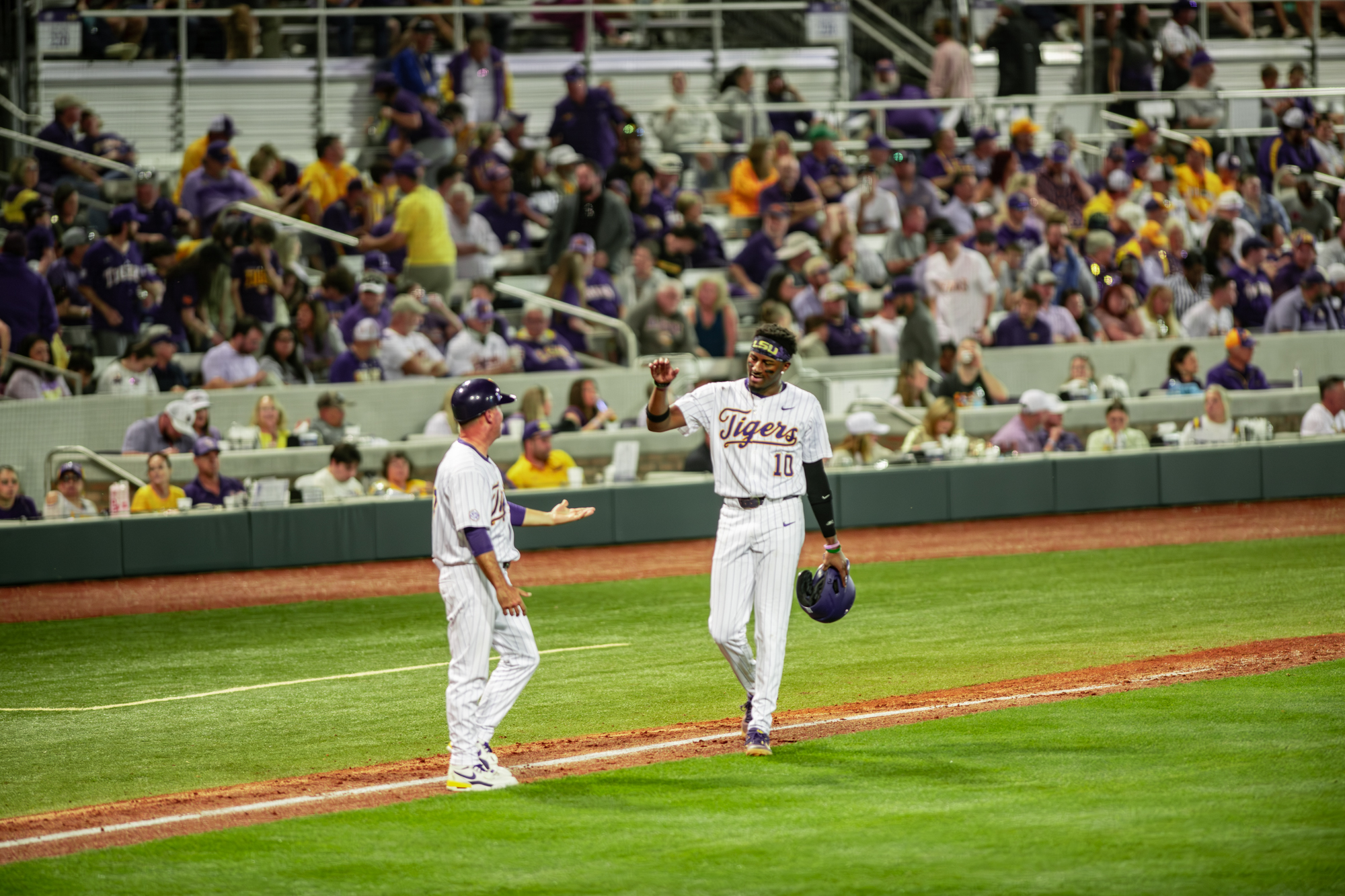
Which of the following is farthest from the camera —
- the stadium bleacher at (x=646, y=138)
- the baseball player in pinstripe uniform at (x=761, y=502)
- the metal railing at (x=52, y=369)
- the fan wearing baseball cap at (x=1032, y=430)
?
the fan wearing baseball cap at (x=1032, y=430)

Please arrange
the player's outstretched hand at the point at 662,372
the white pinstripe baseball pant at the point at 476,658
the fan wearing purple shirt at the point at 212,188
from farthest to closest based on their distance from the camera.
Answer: the fan wearing purple shirt at the point at 212,188 → the player's outstretched hand at the point at 662,372 → the white pinstripe baseball pant at the point at 476,658

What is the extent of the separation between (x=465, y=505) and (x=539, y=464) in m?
8.25

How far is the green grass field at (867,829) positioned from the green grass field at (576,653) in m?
1.38

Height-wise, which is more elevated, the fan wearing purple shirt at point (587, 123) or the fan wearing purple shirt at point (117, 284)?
the fan wearing purple shirt at point (587, 123)

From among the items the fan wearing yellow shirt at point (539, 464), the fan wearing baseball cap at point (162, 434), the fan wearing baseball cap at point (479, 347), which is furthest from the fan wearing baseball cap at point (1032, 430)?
the fan wearing baseball cap at point (162, 434)

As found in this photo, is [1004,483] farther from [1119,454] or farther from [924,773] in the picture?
[924,773]

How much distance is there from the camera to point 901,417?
16.5 m

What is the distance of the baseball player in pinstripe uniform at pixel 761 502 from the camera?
24.1 feet

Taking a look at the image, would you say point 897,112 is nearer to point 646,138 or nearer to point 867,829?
point 646,138

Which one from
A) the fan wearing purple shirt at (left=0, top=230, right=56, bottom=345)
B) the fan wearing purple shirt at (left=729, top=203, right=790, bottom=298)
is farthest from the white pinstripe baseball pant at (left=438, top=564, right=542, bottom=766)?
the fan wearing purple shirt at (left=729, top=203, right=790, bottom=298)

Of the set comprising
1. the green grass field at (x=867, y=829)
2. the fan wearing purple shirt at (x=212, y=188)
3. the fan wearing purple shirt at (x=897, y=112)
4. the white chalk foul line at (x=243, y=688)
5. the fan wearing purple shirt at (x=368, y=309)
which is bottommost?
Answer: the white chalk foul line at (x=243, y=688)

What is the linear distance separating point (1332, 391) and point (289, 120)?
42.8ft

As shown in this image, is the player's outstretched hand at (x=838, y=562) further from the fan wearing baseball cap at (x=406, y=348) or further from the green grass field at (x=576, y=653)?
the fan wearing baseball cap at (x=406, y=348)

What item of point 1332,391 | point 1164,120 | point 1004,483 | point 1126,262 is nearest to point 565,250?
point 1004,483
